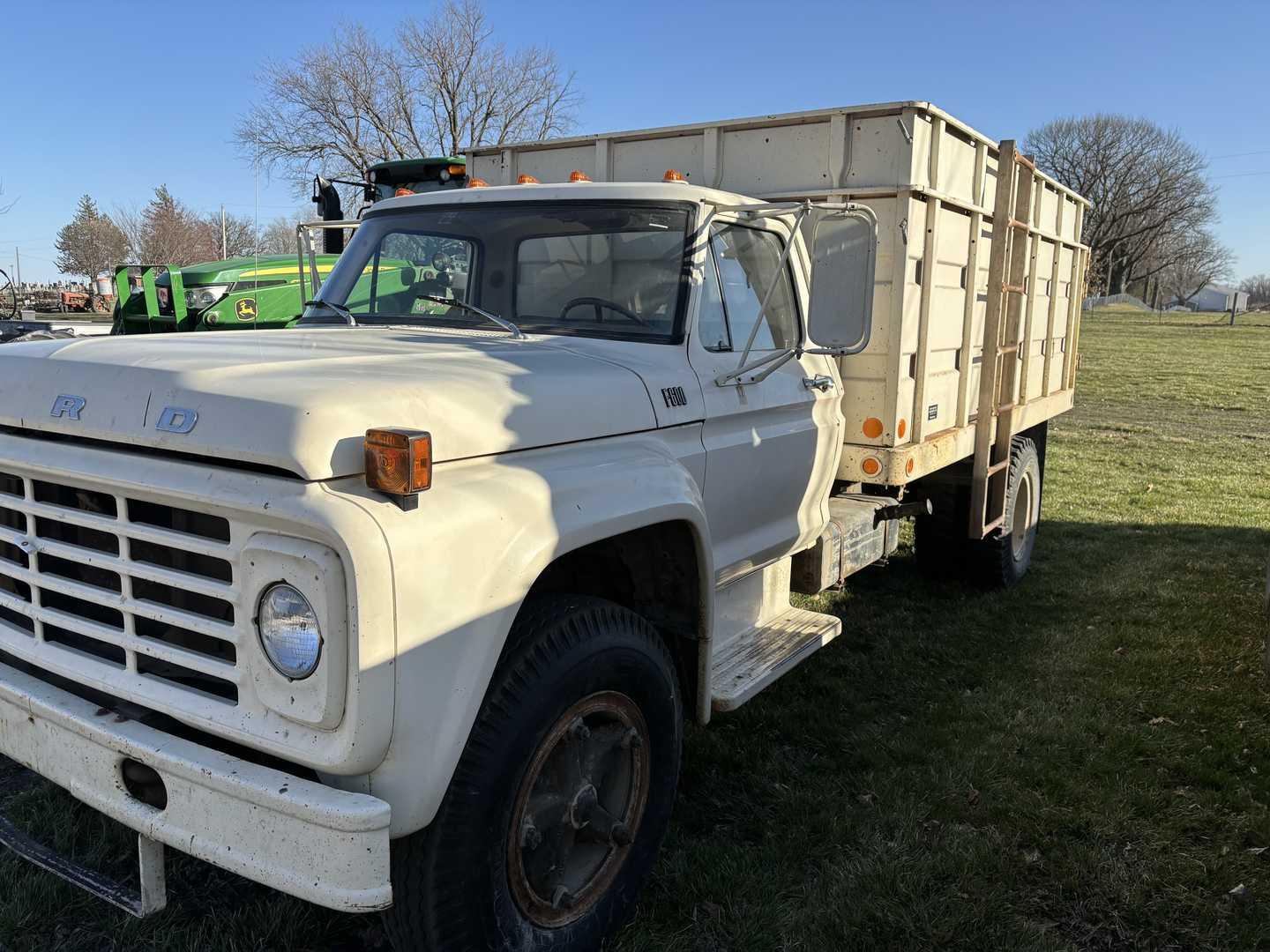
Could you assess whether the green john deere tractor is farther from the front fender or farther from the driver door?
the front fender

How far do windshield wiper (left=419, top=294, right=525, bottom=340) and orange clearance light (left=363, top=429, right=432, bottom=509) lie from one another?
1278mm

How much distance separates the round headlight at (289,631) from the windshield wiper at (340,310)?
5.96ft

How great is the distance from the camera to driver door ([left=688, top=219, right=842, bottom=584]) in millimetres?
3385

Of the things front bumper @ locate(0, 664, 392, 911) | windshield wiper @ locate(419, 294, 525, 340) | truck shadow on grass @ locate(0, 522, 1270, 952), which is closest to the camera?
front bumper @ locate(0, 664, 392, 911)

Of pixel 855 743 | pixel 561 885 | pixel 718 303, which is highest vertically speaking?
pixel 718 303

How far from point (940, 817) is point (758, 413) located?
1.65 metres

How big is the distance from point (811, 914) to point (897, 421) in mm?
2266

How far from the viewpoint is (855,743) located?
4.21m

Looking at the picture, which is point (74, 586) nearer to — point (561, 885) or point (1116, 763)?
point (561, 885)

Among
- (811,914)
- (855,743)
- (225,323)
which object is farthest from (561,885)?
(225,323)

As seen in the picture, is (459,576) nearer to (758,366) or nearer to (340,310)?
(758,366)

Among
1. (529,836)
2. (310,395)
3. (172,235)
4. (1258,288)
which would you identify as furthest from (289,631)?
(1258,288)

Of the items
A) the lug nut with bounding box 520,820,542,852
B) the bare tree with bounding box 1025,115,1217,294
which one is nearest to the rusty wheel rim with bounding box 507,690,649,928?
the lug nut with bounding box 520,820,542,852

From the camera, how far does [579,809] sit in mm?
2656
